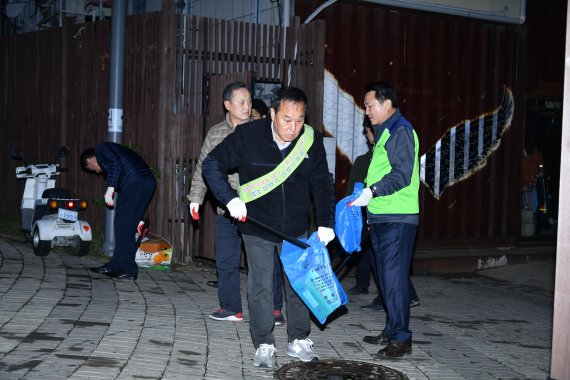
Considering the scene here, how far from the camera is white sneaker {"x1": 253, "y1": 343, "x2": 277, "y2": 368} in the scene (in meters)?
5.83

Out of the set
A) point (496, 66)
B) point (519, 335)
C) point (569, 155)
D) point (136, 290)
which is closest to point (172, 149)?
point (136, 290)

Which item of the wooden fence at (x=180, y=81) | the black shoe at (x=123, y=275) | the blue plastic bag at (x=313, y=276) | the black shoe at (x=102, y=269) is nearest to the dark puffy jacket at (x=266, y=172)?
the blue plastic bag at (x=313, y=276)

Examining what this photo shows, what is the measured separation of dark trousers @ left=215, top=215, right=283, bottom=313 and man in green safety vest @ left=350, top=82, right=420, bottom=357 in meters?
1.23

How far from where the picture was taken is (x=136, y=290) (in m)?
8.62

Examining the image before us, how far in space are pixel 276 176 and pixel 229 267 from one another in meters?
1.77

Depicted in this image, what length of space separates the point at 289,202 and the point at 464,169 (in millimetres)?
8230

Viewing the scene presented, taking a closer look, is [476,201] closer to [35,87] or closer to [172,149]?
[172,149]

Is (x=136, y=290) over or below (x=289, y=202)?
below

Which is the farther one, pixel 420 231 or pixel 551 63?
pixel 551 63

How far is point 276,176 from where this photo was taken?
5773 millimetres

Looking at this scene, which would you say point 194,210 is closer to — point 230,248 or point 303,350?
point 230,248

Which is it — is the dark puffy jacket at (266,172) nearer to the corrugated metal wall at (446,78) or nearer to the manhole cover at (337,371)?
the manhole cover at (337,371)

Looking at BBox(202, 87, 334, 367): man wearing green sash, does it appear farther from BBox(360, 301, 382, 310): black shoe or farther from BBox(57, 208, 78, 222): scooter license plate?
BBox(57, 208, 78, 222): scooter license plate

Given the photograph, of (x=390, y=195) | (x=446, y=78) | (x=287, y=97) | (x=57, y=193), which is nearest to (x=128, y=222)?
(x=57, y=193)
